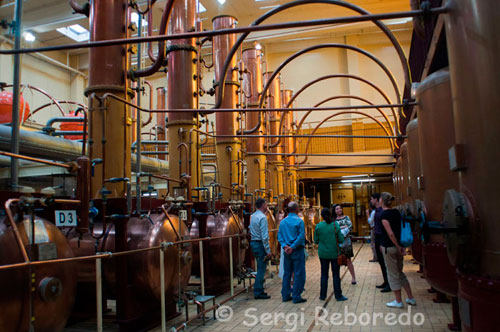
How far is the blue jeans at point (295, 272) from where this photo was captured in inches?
270

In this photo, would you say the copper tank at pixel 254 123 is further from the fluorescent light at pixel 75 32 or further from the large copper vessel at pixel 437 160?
the fluorescent light at pixel 75 32

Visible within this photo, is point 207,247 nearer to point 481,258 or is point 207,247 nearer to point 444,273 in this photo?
point 444,273

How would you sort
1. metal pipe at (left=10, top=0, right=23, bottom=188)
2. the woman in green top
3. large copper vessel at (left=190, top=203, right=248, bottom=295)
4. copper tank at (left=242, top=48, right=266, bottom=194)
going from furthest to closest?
copper tank at (left=242, top=48, right=266, bottom=194), large copper vessel at (left=190, top=203, right=248, bottom=295), the woman in green top, metal pipe at (left=10, top=0, right=23, bottom=188)

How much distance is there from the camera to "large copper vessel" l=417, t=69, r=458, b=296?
13.1ft

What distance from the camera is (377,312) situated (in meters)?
6.06

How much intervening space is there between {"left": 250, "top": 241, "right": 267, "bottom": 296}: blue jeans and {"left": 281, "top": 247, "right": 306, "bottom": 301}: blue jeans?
50 cm

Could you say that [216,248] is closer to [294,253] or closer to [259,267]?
[259,267]

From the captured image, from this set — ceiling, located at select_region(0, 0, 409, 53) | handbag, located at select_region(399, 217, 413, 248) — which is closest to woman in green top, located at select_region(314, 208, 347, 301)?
handbag, located at select_region(399, 217, 413, 248)

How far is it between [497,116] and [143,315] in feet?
15.8

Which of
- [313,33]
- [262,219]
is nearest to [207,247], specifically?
[262,219]

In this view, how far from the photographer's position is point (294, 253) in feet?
22.7

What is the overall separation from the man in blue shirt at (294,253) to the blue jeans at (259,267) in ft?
1.70

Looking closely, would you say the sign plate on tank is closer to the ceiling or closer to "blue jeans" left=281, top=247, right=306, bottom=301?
"blue jeans" left=281, top=247, right=306, bottom=301

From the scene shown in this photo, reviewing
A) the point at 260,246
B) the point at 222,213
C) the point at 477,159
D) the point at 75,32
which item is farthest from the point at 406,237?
the point at 75,32
